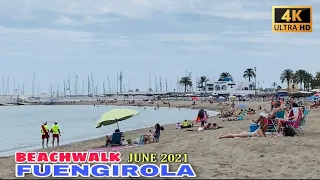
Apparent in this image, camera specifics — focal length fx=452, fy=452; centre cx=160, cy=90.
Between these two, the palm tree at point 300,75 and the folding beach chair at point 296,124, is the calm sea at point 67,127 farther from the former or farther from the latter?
the palm tree at point 300,75

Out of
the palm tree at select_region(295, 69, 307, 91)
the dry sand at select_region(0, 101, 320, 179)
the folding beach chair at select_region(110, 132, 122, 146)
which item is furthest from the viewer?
the palm tree at select_region(295, 69, 307, 91)

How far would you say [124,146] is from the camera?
1653 cm

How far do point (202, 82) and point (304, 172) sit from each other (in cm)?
17283

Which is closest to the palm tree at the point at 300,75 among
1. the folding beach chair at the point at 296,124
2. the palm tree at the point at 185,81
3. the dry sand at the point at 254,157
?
the palm tree at the point at 185,81

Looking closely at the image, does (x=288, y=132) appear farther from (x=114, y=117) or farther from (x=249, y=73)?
(x=249, y=73)

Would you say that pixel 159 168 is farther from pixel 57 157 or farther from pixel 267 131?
pixel 267 131

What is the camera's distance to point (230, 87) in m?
129

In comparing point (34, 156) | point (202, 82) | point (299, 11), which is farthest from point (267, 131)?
point (202, 82)

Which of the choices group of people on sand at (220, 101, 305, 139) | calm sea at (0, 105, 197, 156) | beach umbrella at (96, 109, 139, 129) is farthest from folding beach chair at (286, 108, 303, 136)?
calm sea at (0, 105, 197, 156)

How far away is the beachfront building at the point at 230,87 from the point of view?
127m

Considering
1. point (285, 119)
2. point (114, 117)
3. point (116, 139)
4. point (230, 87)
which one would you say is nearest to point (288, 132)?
point (285, 119)

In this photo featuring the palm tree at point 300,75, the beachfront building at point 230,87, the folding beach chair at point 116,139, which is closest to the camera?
the folding beach chair at point 116,139

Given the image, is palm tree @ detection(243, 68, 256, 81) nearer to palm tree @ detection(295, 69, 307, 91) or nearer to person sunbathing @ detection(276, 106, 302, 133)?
palm tree @ detection(295, 69, 307, 91)

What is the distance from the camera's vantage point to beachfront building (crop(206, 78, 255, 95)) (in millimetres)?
127312
